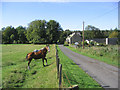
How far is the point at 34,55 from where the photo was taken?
1134 centimetres

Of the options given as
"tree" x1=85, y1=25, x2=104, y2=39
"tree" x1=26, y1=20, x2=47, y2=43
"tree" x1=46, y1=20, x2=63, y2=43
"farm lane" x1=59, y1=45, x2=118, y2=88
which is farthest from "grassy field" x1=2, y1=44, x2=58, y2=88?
"tree" x1=85, y1=25, x2=104, y2=39

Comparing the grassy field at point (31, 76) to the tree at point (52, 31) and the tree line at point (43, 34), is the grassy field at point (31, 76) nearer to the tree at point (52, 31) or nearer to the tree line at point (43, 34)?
the tree line at point (43, 34)

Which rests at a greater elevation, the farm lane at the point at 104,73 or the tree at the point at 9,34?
the tree at the point at 9,34

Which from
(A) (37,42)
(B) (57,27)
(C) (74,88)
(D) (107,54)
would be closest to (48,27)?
(B) (57,27)

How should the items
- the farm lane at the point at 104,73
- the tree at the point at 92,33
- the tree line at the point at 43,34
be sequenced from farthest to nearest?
1. the tree at the point at 92,33
2. the tree line at the point at 43,34
3. the farm lane at the point at 104,73

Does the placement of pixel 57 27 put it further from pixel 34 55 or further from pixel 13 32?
pixel 34 55

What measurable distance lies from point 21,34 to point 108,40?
189 feet

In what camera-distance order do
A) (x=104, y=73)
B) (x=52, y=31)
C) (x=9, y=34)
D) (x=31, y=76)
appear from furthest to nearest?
1. (x=9, y=34)
2. (x=52, y=31)
3. (x=104, y=73)
4. (x=31, y=76)

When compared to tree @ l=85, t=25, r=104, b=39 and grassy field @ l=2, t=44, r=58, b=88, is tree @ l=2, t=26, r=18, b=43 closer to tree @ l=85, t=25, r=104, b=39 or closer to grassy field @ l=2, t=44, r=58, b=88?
tree @ l=85, t=25, r=104, b=39

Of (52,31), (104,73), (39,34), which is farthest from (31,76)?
(52,31)

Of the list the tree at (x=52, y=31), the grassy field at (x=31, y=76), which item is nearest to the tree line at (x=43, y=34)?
the tree at (x=52, y=31)

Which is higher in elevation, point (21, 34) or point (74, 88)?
point (21, 34)

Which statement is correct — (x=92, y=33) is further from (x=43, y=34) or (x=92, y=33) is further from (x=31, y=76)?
(x=31, y=76)

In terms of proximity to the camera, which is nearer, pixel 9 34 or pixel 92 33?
pixel 9 34
